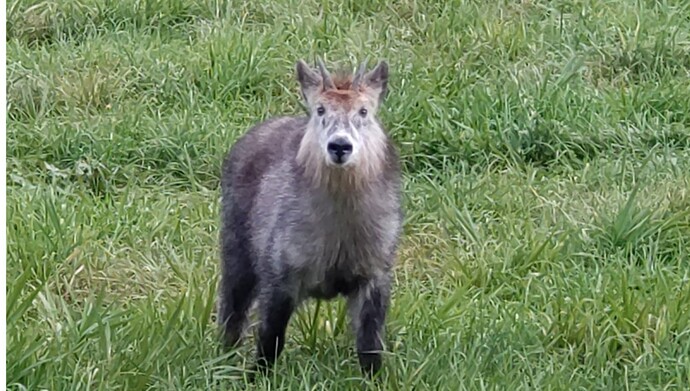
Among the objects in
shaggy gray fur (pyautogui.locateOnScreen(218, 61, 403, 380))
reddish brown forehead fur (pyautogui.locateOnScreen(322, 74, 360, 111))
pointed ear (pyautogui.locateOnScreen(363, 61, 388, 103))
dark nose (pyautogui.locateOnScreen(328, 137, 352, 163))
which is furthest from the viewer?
pointed ear (pyautogui.locateOnScreen(363, 61, 388, 103))

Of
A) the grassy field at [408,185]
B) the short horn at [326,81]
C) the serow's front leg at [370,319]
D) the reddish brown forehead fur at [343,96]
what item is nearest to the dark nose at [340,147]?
the reddish brown forehead fur at [343,96]

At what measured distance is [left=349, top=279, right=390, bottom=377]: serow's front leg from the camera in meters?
4.79

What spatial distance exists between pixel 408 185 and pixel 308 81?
6.23 feet

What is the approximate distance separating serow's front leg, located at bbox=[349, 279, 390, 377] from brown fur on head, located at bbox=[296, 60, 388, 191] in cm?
39

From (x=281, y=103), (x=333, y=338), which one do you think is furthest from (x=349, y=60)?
(x=333, y=338)

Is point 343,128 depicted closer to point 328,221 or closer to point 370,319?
point 328,221

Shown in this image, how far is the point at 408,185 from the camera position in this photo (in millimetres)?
6586

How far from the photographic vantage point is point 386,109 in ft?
23.2

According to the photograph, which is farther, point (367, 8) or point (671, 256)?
point (367, 8)

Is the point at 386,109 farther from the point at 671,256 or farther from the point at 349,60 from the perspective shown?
the point at 671,256

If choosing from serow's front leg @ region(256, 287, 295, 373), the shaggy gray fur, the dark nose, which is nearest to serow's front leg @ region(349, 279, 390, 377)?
the shaggy gray fur

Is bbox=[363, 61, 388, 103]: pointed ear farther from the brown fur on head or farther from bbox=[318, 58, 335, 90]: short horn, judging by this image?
bbox=[318, 58, 335, 90]: short horn

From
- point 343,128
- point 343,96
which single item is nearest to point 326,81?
point 343,96

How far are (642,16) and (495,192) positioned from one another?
7.44ft
